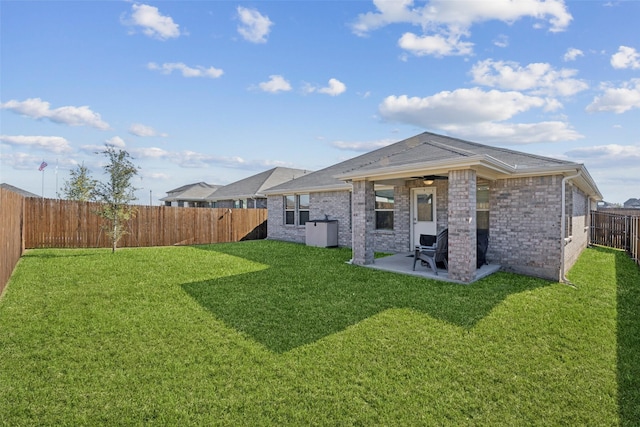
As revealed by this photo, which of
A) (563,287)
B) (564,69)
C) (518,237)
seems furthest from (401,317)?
(564,69)

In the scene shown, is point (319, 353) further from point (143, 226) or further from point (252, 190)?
point (252, 190)

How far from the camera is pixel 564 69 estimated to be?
31.0 feet

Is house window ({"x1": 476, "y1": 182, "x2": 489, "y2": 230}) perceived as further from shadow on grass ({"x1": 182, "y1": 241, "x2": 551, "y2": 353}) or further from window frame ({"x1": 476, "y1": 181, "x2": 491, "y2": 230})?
shadow on grass ({"x1": 182, "y1": 241, "x2": 551, "y2": 353})

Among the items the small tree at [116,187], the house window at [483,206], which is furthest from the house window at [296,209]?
the house window at [483,206]

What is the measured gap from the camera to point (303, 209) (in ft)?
51.3

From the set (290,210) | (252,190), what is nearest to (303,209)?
(290,210)

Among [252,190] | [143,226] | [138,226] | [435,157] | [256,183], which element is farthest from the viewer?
[256,183]

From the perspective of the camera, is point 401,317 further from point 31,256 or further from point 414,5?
point 31,256

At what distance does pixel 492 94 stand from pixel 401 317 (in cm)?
1048

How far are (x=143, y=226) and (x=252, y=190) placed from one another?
858 centimetres

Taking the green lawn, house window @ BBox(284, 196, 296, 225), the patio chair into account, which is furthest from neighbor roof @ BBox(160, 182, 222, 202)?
the patio chair

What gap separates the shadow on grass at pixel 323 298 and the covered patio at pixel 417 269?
0.24m

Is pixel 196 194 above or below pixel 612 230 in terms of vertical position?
above

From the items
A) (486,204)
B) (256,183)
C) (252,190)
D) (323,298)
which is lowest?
Answer: (323,298)
